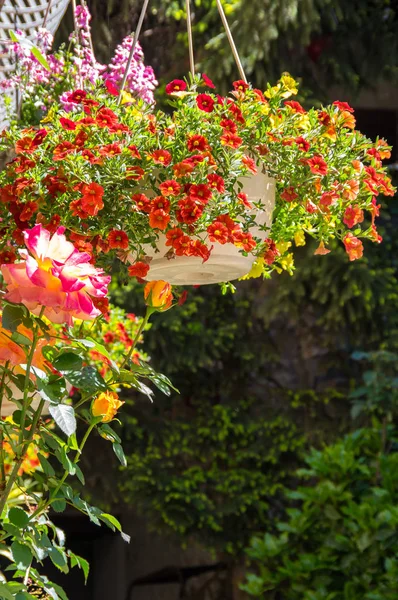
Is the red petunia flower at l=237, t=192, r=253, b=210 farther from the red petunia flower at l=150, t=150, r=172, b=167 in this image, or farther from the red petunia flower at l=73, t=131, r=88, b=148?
the red petunia flower at l=73, t=131, r=88, b=148

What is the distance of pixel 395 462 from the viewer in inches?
159

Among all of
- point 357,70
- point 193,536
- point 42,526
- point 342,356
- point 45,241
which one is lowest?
point 42,526

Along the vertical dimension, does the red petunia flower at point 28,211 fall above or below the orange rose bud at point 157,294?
above

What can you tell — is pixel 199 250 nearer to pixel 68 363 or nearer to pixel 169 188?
pixel 169 188

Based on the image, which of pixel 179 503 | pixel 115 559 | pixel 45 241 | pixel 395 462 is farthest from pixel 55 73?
pixel 115 559

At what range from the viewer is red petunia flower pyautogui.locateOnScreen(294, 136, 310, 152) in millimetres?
1431

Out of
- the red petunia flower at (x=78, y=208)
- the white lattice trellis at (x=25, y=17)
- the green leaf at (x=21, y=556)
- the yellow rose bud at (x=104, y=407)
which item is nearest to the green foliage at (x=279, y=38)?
the white lattice trellis at (x=25, y=17)

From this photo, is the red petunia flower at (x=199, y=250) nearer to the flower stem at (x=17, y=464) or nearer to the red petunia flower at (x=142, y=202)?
the red petunia flower at (x=142, y=202)

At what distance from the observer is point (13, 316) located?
3.76 feet

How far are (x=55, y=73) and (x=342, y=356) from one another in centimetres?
310

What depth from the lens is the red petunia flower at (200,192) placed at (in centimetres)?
134

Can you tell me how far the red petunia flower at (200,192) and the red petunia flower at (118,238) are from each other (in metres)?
0.11

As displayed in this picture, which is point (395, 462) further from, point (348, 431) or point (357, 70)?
point (357, 70)

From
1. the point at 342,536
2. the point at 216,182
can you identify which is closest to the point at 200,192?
the point at 216,182
